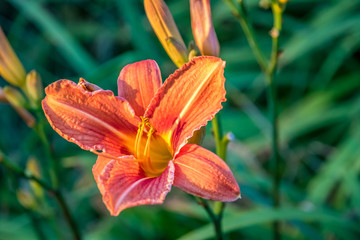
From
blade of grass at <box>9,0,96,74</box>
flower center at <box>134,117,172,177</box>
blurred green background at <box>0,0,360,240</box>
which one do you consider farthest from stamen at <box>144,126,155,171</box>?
blade of grass at <box>9,0,96,74</box>

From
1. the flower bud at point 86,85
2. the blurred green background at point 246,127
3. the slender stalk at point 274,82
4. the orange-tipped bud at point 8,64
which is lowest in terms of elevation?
the blurred green background at point 246,127

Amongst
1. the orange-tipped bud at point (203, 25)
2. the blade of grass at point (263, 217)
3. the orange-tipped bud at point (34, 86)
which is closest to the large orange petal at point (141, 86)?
the orange-tipped bud at point (203, 25)

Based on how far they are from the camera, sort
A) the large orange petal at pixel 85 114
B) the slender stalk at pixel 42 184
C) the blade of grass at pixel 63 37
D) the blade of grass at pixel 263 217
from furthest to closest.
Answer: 1. the blade of grass at pixel 63 37
2. the blade of grass at pixel 263 217
3. the slender stalk at pixel 42 184
4. the large orange petal at pixel 85 114

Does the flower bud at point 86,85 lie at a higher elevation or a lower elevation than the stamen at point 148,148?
higher

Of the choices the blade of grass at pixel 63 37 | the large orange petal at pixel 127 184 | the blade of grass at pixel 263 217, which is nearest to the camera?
the large orange petal at pixel 127 184

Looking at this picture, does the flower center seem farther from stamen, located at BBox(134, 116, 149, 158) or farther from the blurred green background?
the blurred green background

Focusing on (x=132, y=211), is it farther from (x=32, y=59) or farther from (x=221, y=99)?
(x=32, y=59)

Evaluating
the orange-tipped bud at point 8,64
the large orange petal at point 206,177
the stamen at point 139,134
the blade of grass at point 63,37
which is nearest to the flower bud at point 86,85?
the stamen at point 139,134

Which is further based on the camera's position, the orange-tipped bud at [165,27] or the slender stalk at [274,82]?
the slender stalk at [274,82]

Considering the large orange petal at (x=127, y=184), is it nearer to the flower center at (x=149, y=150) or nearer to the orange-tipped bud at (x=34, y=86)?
the flower center at (x=149, y=150)
